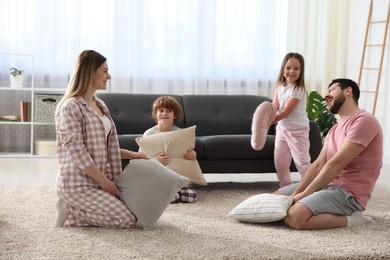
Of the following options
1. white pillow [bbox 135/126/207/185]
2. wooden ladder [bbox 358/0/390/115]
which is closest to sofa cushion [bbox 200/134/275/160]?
white pillow [bbox 135/126/207/185]

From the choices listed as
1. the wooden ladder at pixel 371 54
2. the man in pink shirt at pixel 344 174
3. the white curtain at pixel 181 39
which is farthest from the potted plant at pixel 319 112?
the man in pink shirt at pixel 344 174

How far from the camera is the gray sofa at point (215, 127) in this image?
523 cm

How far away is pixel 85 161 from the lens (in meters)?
3.67

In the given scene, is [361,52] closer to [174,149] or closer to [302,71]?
[302,71]

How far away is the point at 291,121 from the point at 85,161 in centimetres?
200

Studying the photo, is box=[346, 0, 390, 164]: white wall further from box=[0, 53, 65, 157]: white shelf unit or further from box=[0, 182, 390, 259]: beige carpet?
box=[0, 53, 65, 157]: white shelf unit

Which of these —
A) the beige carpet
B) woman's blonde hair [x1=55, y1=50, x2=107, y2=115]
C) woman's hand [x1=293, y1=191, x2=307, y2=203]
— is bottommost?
the beige carpet

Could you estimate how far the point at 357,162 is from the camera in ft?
13.1

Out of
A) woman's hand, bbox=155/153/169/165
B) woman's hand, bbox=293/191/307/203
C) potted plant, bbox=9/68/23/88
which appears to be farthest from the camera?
potted plant, bbox=9/68/23/88

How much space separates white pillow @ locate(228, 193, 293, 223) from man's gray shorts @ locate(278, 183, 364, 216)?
11 centimetres

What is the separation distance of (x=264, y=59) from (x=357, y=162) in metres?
4.28

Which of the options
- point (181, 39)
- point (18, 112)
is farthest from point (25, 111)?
point (181, 39)

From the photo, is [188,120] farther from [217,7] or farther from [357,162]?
[217,7]

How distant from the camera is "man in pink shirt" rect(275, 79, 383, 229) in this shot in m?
3.90
